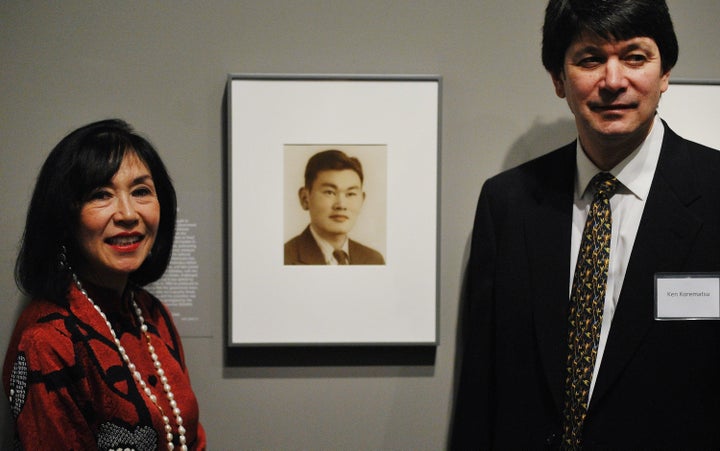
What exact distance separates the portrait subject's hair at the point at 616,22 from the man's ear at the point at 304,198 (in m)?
0.62

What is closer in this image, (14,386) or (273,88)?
(14,386)

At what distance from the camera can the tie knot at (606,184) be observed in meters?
1.16

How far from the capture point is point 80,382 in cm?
→ 102

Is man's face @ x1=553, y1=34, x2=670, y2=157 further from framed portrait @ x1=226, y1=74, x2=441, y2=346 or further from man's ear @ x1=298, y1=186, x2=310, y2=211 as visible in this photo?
man's ear @ x1=298, y1=186, x2=310, y2=211

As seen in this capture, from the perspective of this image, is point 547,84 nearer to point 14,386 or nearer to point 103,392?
point 103,392

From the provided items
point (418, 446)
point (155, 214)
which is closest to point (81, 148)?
point (155, 214)

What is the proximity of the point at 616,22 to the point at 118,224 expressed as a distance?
960mm

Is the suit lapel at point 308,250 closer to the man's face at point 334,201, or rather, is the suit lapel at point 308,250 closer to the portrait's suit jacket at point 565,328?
the man's face at point 334,201

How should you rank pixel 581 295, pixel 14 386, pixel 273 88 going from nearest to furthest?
1. pixel 14 386
2. pixel 581 295
3. pixel 273 88

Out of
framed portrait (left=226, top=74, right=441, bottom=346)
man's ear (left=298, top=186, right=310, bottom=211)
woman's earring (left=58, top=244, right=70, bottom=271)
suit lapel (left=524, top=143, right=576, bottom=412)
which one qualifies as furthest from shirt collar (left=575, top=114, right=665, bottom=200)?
woman's earring (left=58, top=244, right=70, bottom=271)

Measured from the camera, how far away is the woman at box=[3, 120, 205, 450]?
1003mm

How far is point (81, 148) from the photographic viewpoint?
1.09 metres

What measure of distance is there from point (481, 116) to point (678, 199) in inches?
19.6

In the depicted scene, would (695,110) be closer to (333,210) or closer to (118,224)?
(333,210)
